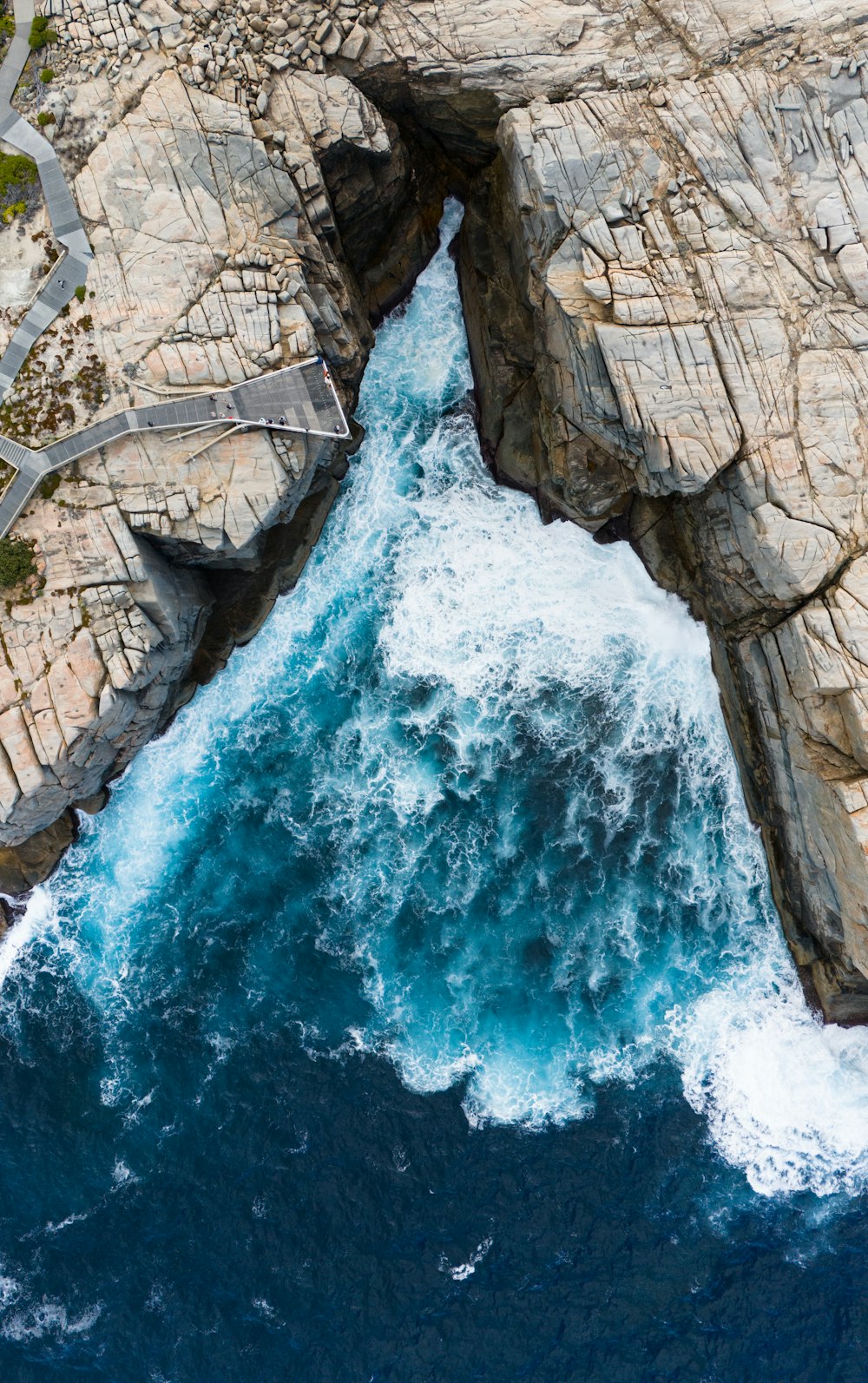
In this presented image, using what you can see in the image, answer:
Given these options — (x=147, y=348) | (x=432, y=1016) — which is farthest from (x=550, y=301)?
(x=432, y=1016)

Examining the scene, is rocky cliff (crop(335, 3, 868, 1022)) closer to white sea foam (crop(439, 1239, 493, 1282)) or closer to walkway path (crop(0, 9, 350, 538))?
walkway path (crop(0, 9, 350, 538))

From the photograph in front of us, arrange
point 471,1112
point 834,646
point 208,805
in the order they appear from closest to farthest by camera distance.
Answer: point 834,646 < point 471,1112 < point 208,805

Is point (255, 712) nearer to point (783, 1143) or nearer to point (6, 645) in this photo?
point (6, 645)

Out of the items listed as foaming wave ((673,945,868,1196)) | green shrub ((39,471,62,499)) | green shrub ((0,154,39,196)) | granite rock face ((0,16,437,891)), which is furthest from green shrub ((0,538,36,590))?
foaming wave ((673,945,868,1196))

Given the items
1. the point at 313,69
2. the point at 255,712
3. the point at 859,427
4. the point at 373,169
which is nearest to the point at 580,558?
the point at 859,427

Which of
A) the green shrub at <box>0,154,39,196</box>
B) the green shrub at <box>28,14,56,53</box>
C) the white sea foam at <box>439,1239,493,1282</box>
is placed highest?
the green shrub at <box>28,14,56,53</box>

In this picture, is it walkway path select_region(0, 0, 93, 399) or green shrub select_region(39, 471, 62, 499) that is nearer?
walkway path select_region(0, 0, 93, 399)

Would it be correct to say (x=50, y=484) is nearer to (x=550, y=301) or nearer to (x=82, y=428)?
(x=82, y=428)
